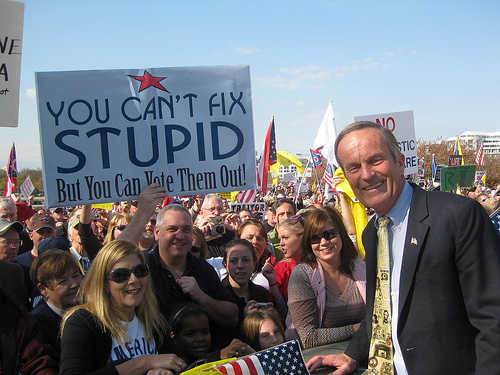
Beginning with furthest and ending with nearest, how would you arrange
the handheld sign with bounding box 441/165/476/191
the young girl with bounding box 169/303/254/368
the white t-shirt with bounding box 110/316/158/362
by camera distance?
the handheld sign with bounding box 441/165/476/191
the young girl with bounding box 169/303/254/368
the white t-shirt with bounding box 110/316/158/362

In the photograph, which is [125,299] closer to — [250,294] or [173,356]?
[173,356]

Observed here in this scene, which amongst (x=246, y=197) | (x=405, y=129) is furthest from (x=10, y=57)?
(x=246, y=197)

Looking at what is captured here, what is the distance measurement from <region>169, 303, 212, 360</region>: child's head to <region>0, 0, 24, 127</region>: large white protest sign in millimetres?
1848

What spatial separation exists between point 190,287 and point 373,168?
1.83 meters

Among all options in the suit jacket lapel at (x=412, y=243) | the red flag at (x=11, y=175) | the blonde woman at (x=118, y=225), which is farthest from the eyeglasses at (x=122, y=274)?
the red flag at (x=11, y=175)

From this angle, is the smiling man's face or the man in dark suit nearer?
the man in dark suit

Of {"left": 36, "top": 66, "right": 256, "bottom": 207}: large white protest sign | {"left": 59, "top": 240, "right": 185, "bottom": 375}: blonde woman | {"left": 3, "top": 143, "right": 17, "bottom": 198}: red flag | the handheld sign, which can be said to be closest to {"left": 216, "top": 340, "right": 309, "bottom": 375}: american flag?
{"left": 59, "top": 240, "right": 185, "bottom": 375}: blonde woman

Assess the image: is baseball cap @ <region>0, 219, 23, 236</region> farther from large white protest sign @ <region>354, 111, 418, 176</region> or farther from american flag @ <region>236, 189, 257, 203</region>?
american flag @ <region>236, 189, 257, 203</region>

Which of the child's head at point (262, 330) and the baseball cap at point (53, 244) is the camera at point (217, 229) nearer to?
the baseball cap at point (53, 244)

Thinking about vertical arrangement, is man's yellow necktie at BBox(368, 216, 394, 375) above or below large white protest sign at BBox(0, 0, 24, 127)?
below

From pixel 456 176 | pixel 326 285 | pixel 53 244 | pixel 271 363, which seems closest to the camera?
pixel 271 363

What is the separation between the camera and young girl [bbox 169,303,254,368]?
298 centimetres

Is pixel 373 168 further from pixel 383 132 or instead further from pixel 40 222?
pixel 40 222

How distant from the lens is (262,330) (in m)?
3.42
